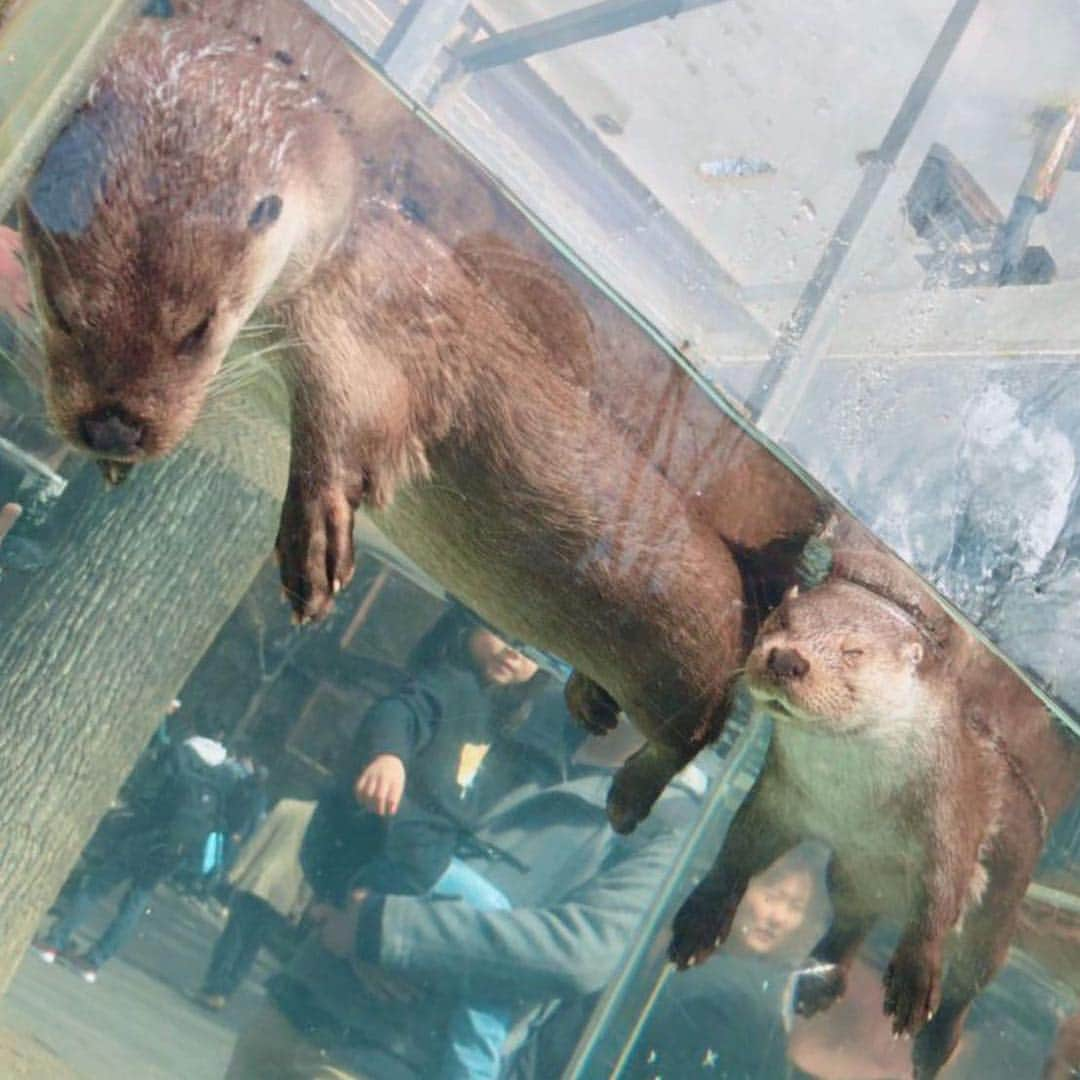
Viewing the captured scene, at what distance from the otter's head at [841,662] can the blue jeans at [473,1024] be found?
205 cm

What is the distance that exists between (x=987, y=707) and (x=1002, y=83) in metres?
1.93

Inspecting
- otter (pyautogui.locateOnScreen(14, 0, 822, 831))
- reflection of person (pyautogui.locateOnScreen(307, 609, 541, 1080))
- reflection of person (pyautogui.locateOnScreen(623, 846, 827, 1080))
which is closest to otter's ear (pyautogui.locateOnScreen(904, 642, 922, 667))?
otter (pyautogui.locateOnScreen(14, 0, 822, 831))

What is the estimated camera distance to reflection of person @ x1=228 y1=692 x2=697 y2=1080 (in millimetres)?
4875

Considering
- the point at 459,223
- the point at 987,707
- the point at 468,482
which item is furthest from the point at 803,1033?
the point at 459,223

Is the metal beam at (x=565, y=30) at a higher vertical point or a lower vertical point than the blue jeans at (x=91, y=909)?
higher

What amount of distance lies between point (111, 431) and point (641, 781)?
5.90 ft

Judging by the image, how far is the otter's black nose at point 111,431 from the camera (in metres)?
2.19

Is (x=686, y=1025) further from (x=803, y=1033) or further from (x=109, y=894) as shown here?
(x=109, y=894)

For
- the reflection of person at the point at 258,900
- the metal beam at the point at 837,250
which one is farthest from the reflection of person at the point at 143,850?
the metal beam at the point at 837,250

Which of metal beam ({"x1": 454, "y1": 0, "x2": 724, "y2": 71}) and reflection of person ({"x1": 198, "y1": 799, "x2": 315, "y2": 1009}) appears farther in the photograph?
reflection of person ({"x1": 198, "y1": 799, "x2": 315, "y2": 1009})

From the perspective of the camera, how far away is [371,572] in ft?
13.5

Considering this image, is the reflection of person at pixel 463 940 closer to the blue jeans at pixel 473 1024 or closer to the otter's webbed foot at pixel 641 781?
the blue jeans at pixel 473 1024

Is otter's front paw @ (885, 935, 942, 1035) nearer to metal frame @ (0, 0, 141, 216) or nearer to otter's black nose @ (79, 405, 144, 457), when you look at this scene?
otter's black nose @ (79, 405, 144, 457)

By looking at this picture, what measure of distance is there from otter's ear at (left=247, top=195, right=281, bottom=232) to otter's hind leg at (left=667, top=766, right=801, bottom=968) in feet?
7.37
